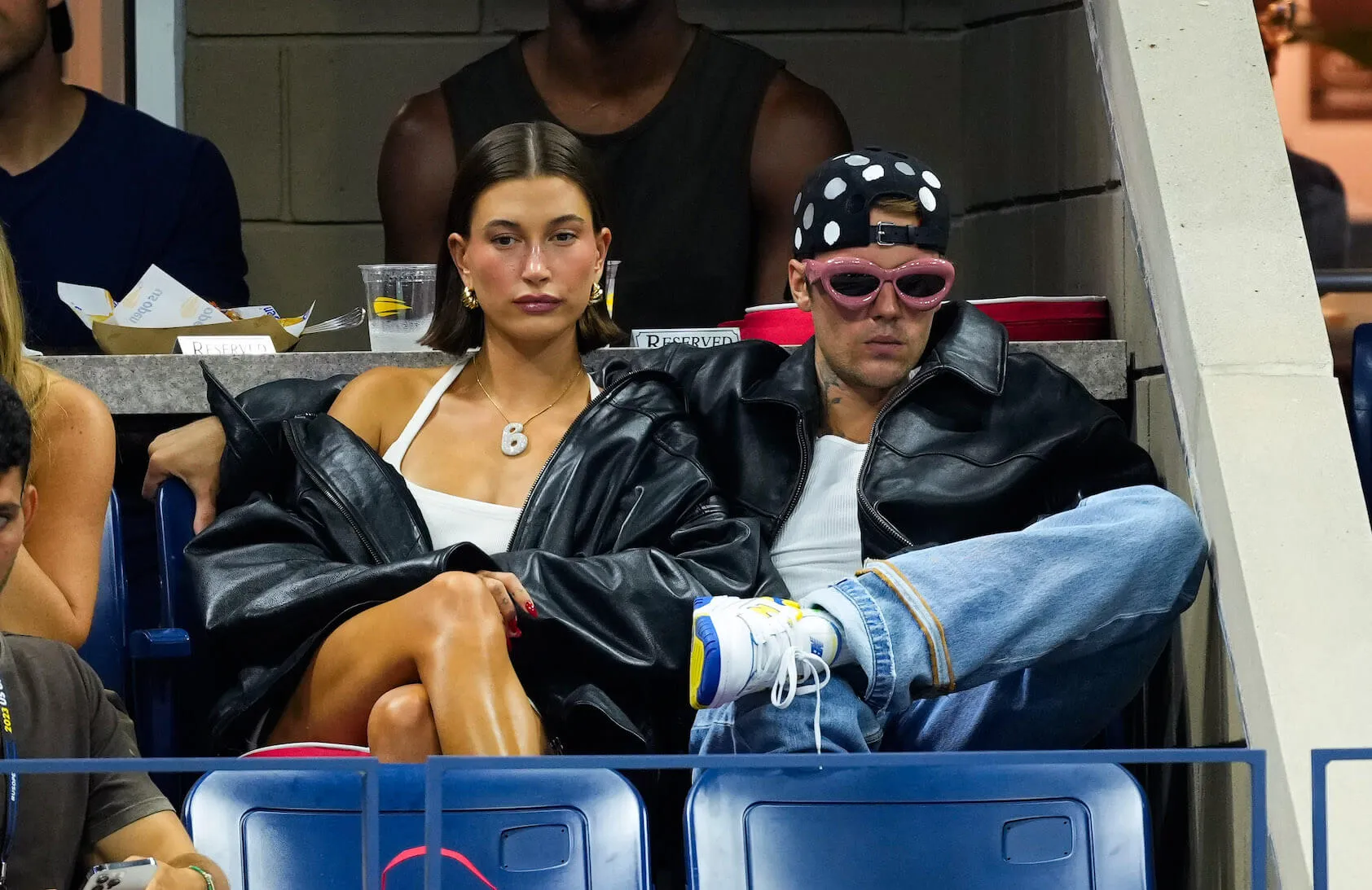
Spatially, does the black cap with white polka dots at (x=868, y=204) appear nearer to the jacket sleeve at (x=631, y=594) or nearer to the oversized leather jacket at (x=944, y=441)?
the oversized leather jacket at (x=944, y=441)

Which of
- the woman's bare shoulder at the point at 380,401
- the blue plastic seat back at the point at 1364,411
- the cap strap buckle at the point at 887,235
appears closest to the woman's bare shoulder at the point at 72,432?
the woman's bare shoulder at the point at 380,401

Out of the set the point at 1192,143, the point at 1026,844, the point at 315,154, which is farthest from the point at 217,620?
the point at 315,154

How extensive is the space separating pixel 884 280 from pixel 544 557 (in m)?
0.62

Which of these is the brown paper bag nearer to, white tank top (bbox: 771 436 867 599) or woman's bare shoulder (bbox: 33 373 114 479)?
woman's bare shoulder (bbox: 33 373 114 479)

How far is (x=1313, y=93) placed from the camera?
14.2 feet

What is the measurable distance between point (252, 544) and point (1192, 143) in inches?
57.7

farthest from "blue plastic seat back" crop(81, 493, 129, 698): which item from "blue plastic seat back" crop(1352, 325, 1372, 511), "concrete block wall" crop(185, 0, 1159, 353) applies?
"concrete block wall" crop(185, 0, 1159, 353)

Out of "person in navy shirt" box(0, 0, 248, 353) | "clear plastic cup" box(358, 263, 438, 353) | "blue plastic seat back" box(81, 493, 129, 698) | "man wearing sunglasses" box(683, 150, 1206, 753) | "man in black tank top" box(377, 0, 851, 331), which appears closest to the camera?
"man wearing sunglasses" box(683, 150, 1206, 753)

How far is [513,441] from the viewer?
2.73 m

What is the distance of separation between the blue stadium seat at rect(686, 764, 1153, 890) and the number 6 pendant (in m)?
0.91

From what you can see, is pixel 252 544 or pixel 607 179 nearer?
pixel 252 544

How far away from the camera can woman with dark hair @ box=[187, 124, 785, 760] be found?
2303mm

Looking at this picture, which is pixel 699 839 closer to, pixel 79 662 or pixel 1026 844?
pixel 1026 844

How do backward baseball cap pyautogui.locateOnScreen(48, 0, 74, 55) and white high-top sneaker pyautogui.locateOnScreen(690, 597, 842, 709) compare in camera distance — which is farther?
backward baseball cap pyautogui.locateOnScreen(48, 0, 74, 55)
